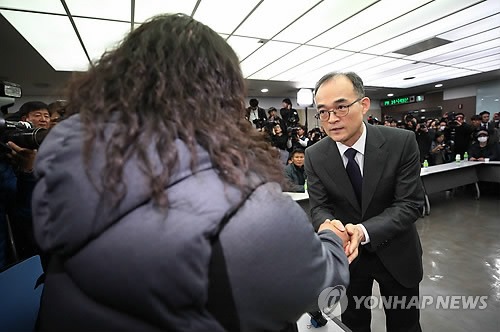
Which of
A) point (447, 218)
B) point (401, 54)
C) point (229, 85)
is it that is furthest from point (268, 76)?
point (229, 85)

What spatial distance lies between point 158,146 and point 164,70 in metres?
0.16

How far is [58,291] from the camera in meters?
0.44

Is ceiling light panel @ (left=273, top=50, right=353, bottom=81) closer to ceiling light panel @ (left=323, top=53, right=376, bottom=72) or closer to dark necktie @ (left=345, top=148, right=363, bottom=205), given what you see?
ceiling light panel @ (left=323, top=53, right=376, bottom=72)

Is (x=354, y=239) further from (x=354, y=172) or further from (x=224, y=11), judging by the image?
(x=224, y=11)

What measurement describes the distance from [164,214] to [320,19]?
152 inches

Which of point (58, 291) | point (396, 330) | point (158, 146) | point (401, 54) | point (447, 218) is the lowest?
point (447, 218)

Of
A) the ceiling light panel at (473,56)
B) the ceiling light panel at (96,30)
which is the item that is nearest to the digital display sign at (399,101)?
the ceiling light panel at (473,56)

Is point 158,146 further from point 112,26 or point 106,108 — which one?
point 112,26

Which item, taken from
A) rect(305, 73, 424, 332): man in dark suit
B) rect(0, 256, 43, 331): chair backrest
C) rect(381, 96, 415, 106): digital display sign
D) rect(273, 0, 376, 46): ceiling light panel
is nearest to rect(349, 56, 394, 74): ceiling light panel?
rect(273, 0, 376, 46): ceiling light panel

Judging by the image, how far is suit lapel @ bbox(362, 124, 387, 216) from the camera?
1.25 meters

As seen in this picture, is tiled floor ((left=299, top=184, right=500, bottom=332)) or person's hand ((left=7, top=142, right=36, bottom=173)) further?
tiled floor ((left=299, top=184, right=500, bottom=332))

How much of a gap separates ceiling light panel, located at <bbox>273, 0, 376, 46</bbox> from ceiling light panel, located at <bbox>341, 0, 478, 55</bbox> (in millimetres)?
772

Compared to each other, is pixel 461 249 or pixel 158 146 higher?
pixel 158 146

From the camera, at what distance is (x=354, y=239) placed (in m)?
1.06
